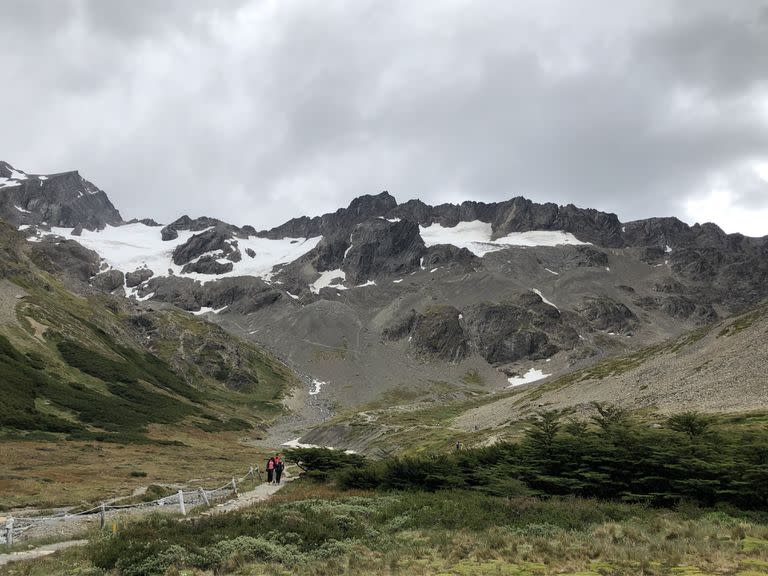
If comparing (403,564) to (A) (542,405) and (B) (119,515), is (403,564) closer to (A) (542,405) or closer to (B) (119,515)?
(B) (119,515)

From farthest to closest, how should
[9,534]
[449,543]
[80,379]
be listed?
[80,379] → [9,534] → [449,543]

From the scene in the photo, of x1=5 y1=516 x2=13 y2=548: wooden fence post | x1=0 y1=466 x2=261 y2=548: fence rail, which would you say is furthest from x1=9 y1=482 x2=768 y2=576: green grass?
x1=0 y1=466 x2=261 y2=548: fence rail

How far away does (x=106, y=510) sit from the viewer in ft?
89.0

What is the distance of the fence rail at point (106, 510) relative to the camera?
20158 mm

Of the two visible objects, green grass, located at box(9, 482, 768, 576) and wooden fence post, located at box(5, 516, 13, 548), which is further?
wooden fence post, located at box(5, 516, 13, 548)

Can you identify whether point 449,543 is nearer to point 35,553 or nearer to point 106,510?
point 35,553

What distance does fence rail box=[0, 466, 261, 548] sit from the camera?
66.1 feet

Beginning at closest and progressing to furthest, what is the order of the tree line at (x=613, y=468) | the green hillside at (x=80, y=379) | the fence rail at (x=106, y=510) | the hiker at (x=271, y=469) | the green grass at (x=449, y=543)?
the green grass at (x=449, y=543) < the tree line at (x=613, y=468) < the fence rail at (x=106, y=510) < the hiker at (x=271, y=469) < the green hillside at (x=80, y=379)

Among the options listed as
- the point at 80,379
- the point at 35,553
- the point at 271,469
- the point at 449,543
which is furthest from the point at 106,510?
the point at 80,379

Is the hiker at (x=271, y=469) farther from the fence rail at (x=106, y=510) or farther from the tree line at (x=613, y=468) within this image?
the tree line at (x=613, y=468)

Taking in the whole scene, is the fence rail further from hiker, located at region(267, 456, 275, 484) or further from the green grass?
hiker, located at region(267, 456, 275, 484)

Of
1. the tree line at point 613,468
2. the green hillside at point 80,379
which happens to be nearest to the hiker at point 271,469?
the tree line at point 613,468

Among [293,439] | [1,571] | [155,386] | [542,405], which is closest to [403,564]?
[1,571]

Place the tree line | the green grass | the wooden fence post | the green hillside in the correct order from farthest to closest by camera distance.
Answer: the green hillside
the tree line
the wooden fence post
the green grass
